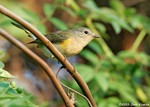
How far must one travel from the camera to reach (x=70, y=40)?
2.71 metres

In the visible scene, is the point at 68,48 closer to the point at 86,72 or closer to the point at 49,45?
the point at 86,72

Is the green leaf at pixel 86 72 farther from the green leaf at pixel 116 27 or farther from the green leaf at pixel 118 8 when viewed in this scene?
the green leaf at pixel 118 8

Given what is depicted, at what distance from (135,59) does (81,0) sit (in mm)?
638

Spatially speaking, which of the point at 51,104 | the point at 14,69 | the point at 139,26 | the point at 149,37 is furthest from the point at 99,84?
the point at 149,37

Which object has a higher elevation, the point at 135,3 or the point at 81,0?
the point at 81,0

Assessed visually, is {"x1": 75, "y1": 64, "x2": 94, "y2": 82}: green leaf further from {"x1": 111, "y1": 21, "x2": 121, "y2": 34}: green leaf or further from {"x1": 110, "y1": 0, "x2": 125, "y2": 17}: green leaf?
{"x1": 110, "y1": 0, "x2": 125, "y2": 17}: green leaf

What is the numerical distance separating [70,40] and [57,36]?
0.11 metres

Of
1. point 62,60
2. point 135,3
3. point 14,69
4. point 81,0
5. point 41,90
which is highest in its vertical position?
point 62,60

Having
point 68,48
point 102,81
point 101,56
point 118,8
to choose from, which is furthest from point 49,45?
point 118,8

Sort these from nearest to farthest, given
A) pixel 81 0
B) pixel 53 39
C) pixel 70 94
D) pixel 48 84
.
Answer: pixel 70 94, pixel 53 39, pixel 81 0, pixel 48 84

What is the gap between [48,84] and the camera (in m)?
4.36

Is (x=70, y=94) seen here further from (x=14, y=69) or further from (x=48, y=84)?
(x=48, y=84)

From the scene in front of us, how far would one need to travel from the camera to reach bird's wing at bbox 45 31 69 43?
2.57 m

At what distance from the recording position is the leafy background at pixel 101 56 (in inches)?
128
